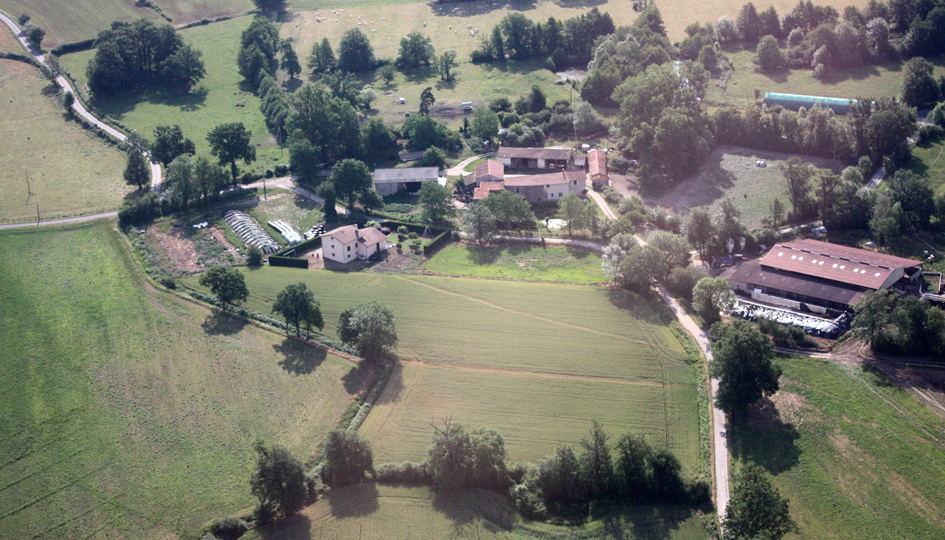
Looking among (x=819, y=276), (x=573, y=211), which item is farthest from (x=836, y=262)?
(x=573, y=211)

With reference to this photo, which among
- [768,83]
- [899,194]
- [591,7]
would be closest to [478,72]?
[591,7]

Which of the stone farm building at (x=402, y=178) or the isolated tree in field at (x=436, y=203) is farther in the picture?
the stone farm building at (x=402, y=178)

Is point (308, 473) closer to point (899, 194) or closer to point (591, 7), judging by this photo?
point (899, 194)

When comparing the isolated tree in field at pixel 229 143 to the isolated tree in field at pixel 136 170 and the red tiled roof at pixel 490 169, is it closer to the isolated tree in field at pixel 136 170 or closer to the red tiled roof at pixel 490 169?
the isolated tree in field at pixel 136 170

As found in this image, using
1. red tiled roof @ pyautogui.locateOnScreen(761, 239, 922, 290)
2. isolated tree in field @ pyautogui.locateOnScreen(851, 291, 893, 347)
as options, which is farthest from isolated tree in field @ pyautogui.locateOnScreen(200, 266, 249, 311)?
isolated tree in field @ pyautogui.locateOnScreen(851, 291, 893, 347)

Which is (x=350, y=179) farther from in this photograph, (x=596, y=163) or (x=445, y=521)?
(x=445, y=521)

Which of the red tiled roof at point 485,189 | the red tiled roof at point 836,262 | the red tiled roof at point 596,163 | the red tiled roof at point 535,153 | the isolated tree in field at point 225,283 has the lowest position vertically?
the red tiled roof at point 836,262

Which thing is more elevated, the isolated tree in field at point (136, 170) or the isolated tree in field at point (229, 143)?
the isolated tree in field at point (229, 143)

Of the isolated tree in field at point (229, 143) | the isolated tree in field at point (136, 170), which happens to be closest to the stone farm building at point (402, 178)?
the isolated tree in field at point (229, 143)
